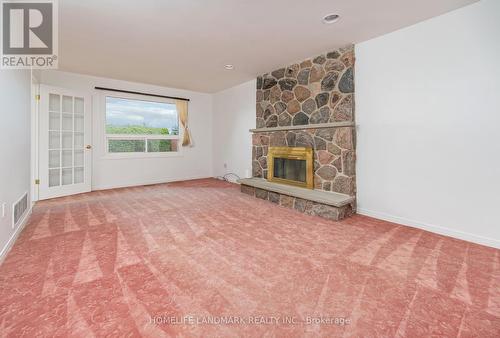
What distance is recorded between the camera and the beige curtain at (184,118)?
570cm

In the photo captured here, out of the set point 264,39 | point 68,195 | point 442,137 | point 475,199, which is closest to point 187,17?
point 264,39

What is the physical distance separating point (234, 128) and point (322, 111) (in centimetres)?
260

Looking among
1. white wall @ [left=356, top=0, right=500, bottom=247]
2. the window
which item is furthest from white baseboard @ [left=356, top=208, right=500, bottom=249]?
the window

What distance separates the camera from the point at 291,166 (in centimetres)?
389

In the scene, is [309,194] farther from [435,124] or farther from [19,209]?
[19,209]

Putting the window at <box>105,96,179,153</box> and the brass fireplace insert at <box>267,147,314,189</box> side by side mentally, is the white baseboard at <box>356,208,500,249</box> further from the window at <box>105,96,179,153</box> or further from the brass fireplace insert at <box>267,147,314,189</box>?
the window at <box>105,96,179,153</box>

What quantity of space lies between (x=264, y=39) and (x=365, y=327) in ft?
10.3

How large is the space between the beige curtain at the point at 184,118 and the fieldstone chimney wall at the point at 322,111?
2.51m

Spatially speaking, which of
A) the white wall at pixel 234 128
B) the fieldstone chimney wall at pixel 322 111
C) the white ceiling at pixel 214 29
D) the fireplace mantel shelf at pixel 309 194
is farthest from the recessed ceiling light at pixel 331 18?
the white wall at pixel 234 128

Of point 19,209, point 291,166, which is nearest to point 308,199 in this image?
point 291,166

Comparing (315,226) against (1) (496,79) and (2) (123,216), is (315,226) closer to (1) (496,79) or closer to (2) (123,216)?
(1) (496,79)

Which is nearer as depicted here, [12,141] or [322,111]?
[12,141]

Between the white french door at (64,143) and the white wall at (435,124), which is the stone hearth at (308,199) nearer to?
the white wall at (435,124)

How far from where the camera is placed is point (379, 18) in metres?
2.44
